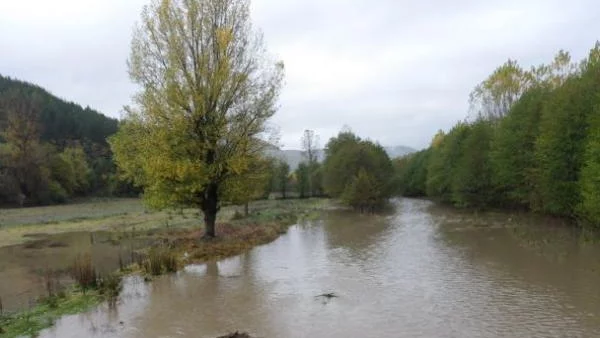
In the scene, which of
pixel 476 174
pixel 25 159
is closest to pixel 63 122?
pixel 25 159

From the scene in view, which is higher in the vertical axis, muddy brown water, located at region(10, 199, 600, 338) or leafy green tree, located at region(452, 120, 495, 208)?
leafy green tree, located at region(452, 120, 495, 208)

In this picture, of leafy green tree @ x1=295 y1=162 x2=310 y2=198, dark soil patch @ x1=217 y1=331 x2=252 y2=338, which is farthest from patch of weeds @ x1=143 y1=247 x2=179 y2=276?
leafy green tree @ x1=295 y1=162 x2=310 y2=198

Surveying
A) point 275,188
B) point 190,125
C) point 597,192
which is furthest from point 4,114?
point 597,192

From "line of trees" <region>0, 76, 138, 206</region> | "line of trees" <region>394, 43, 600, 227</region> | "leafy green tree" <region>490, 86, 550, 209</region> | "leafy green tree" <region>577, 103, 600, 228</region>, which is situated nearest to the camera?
"leafy green tree" <region>577, 103, 600, 228</region>

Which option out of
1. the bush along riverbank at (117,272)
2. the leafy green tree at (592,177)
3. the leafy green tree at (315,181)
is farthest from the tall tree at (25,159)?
the leafy green tree at (592,177)

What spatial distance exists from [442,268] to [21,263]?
18955mm

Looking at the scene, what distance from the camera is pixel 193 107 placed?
22.6 metres

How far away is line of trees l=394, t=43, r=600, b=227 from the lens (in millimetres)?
27234

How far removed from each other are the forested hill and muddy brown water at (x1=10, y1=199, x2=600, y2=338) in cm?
8762

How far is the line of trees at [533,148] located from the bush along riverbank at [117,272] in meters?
18.2

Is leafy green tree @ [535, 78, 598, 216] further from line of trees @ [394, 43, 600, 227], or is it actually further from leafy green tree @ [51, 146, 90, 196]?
leafy green tree @ [51, 146, 90, 196]

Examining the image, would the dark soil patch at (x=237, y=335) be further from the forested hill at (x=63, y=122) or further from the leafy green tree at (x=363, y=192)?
the forested hill at (x=63, y=122)

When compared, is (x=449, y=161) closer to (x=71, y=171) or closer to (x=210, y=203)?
(x=210, y=203)

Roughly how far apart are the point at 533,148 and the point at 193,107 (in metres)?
26.4
